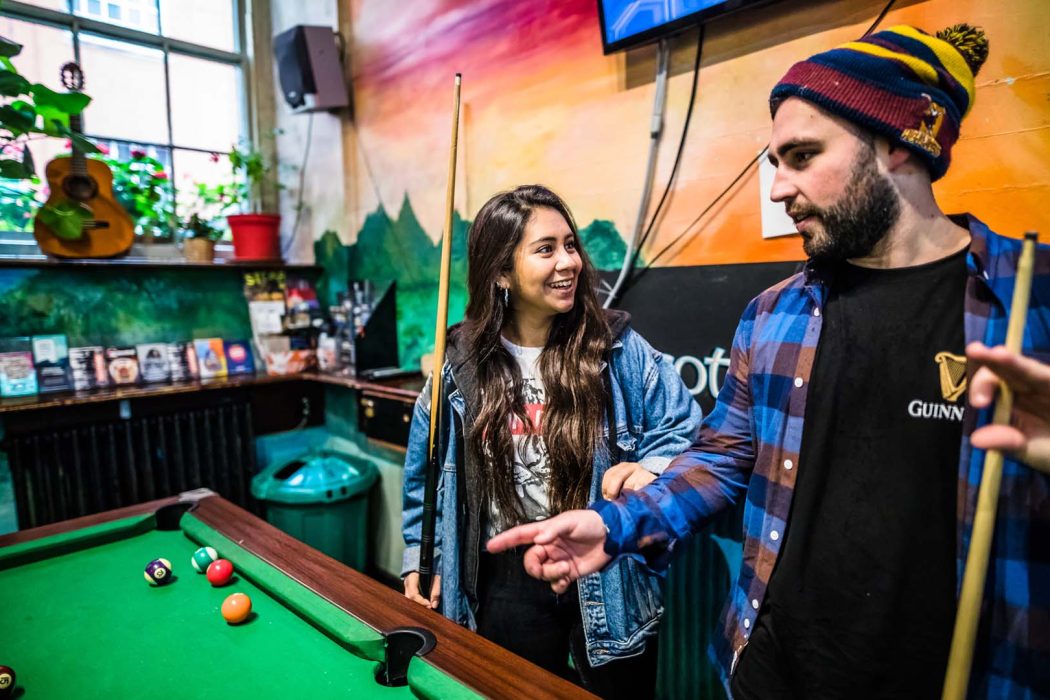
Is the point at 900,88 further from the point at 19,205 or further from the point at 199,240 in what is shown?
the point at 19,205

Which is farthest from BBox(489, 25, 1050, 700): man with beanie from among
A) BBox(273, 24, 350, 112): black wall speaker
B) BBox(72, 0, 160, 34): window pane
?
BBox(72, 0, 160, 34): window pane

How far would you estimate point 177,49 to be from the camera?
3625 millimetres

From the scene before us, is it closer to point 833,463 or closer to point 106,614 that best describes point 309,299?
point 106,614

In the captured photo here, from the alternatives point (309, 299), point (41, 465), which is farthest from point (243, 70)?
point (41, 465)

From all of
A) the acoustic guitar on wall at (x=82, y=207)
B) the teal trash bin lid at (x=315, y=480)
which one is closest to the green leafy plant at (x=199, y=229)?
the acoustic guitar on wall at (x=82, y=207)

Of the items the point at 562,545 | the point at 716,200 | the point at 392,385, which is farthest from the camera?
the point at 392,385

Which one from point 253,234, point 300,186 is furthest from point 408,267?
point 300,186

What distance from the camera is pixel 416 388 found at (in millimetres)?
2758

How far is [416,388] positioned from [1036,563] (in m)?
2.26

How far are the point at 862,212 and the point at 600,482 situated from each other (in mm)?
874

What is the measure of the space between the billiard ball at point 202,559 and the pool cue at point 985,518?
145 centimetres

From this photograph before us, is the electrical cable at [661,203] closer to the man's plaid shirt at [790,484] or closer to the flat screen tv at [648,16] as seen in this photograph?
the flat screen tv at [648,16]

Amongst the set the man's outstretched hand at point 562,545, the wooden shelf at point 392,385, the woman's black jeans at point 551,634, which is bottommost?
the woman's black jeans at point 551,634

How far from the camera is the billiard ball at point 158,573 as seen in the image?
1379 mm
